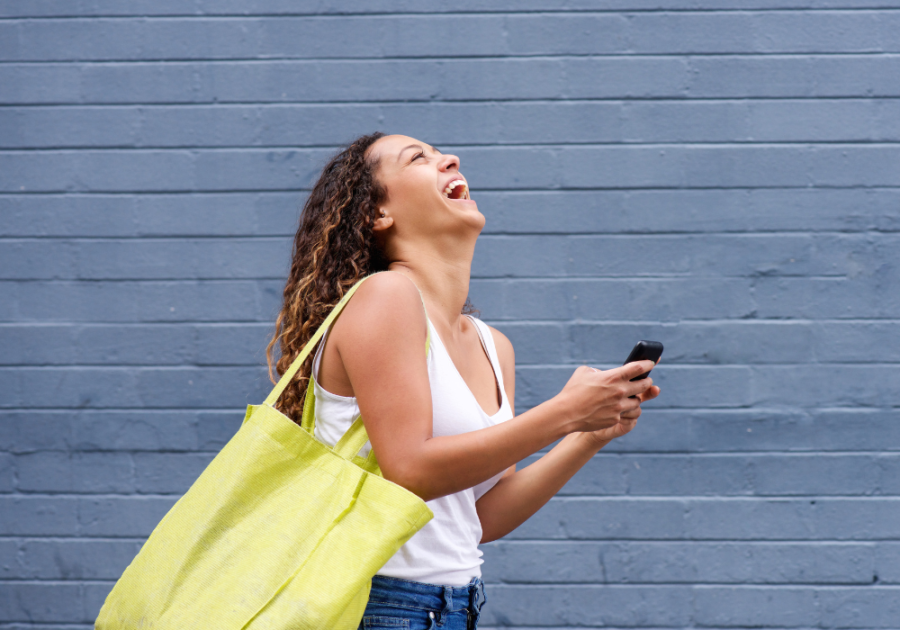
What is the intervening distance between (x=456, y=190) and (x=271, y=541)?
0.92 metres

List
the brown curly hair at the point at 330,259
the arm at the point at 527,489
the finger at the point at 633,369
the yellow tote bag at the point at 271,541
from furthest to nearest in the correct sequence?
the arm at the point at 527,489, the brown curly hair at the point at 330,259, the finger at the point at 633,369, the yellow tote bag at the point at 271,541

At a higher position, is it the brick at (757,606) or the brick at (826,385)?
the brick at (826,385)

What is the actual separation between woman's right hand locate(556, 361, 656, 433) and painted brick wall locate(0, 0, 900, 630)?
4.59 feet

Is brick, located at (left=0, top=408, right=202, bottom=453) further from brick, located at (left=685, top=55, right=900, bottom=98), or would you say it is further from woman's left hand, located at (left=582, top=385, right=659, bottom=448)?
brick, located at (left=685, top=55, right=900, bottom=98)

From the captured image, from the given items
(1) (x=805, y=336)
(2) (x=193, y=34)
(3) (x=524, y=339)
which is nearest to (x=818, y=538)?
(1) (x=805, y=336)

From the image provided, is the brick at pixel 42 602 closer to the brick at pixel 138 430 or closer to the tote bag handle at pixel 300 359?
the brick at pixel 138 430

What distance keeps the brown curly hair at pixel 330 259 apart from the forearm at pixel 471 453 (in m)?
0.39

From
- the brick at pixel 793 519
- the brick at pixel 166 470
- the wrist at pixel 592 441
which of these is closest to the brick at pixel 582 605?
the brick at pixel 793 519

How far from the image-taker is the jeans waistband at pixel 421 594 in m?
1.36

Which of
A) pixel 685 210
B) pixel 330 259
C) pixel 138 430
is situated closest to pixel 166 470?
pixel 138 430

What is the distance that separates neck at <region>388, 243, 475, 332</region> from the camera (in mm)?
1624

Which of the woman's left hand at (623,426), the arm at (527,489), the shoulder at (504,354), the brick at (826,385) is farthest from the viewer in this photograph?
the brick at (826,385)

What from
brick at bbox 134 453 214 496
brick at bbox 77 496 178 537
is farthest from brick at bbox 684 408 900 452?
brick at bbox 77 496 178 537

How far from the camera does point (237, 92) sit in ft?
9.45
